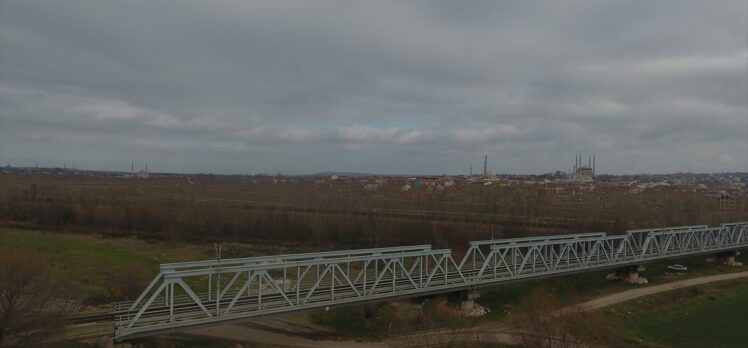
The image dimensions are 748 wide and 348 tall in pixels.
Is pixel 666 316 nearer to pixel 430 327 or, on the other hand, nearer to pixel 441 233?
pixel 430 327

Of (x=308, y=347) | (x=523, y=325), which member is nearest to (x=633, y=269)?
(x=523, y=325)

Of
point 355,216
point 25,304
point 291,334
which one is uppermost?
point 25,304

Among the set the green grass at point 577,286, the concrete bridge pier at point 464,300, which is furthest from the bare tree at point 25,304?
the green grass at point 577,286

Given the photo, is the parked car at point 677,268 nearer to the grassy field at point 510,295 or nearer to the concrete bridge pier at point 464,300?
the grassy field at point 510,295

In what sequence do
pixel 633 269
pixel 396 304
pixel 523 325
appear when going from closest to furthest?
pixel 523 325 < pixel 396 304 < pixel 633 269

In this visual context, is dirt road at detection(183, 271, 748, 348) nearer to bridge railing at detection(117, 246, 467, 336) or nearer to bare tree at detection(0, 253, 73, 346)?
bridge railing at detection(117, 246, 467, 336)

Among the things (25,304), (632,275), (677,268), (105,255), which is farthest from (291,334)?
(677,268)

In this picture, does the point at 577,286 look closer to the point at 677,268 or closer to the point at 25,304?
the point at 677,268
